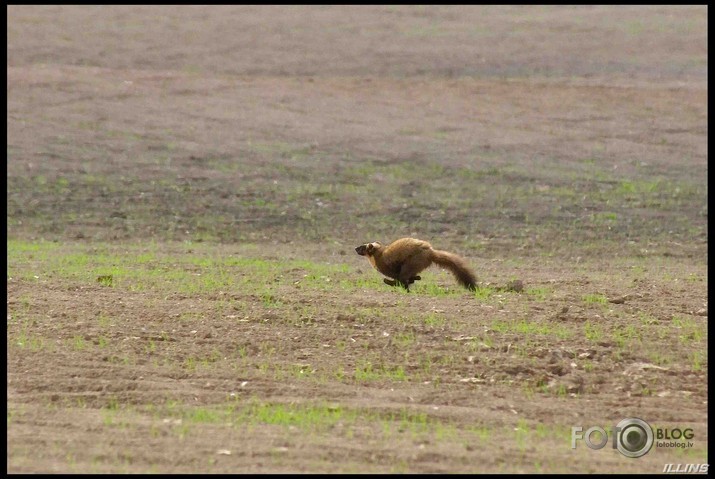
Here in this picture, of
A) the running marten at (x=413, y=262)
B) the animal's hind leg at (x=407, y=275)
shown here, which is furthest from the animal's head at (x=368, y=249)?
the animal's hind leg at (x=407, y=275)

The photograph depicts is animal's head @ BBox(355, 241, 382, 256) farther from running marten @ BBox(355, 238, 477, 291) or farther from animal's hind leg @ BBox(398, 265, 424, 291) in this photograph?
animal's hind leg @ BBox(398, 265, 424, 291)

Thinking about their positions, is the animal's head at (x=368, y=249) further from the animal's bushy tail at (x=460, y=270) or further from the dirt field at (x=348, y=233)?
the animal's bushy tail at (x=460, y=270)

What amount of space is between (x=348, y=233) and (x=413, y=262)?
17.8 ft

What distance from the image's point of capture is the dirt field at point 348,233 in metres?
6.75

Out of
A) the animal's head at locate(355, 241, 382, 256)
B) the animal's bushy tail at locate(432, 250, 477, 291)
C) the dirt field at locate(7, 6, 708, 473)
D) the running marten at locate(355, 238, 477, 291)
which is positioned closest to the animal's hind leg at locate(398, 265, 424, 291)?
the running marten at locate(355, 238, 477, 291)

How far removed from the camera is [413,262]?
11445mm

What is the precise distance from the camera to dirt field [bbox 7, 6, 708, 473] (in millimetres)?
6746

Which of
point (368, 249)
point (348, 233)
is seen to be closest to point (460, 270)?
point (368, 249)

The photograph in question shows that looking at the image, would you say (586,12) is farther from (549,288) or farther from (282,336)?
(282,336)

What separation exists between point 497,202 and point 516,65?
12625 millimetres

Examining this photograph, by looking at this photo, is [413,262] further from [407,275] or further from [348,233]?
[348,233]

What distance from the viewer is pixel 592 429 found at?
21.7 ft

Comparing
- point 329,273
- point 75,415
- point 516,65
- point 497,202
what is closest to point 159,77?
point 516,65

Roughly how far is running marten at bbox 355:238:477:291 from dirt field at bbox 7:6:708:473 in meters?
0.29
